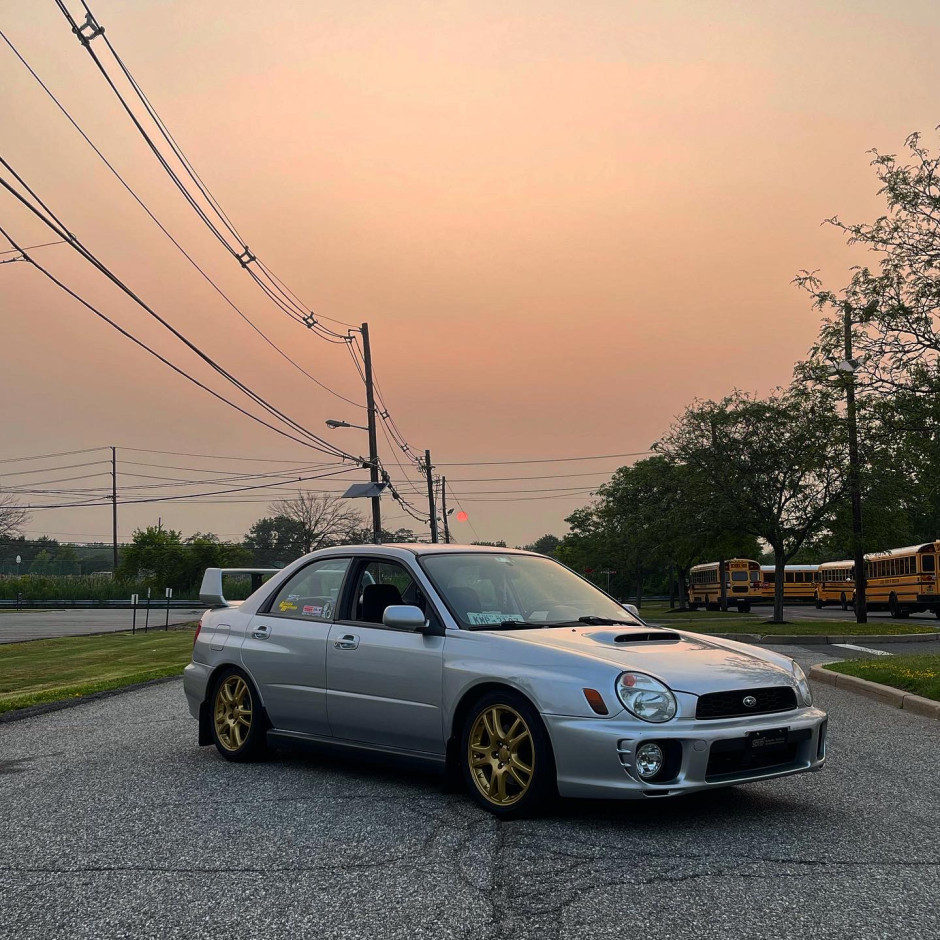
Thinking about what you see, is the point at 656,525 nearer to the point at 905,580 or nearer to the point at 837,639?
the point at 905,580

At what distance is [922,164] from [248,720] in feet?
44.2

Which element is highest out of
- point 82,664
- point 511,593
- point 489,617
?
point 511,593

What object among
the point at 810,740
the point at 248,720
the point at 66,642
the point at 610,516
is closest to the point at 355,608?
the point at 248,720

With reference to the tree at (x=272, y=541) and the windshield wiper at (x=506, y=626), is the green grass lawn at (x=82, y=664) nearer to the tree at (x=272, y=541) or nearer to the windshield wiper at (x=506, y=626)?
the windshield wiper at (x=506, y=626)

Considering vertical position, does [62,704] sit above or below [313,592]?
below

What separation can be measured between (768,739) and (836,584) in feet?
182

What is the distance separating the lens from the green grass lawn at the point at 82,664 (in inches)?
557

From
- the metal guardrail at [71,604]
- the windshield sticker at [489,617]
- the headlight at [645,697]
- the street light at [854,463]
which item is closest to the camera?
→ the headlight at [645,697]

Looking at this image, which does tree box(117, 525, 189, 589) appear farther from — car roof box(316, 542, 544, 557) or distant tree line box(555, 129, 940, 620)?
car roof box(316, 542, 544, 557)

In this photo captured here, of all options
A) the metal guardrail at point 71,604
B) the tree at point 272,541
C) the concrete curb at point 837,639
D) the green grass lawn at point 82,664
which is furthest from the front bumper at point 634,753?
the tree at point 272,541

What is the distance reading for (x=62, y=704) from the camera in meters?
12.0

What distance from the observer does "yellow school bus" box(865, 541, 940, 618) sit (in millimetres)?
39344

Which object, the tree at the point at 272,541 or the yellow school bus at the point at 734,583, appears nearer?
the yellow school bus at the point at 734,583

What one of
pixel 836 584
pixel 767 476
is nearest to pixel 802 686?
pixel 767 476
